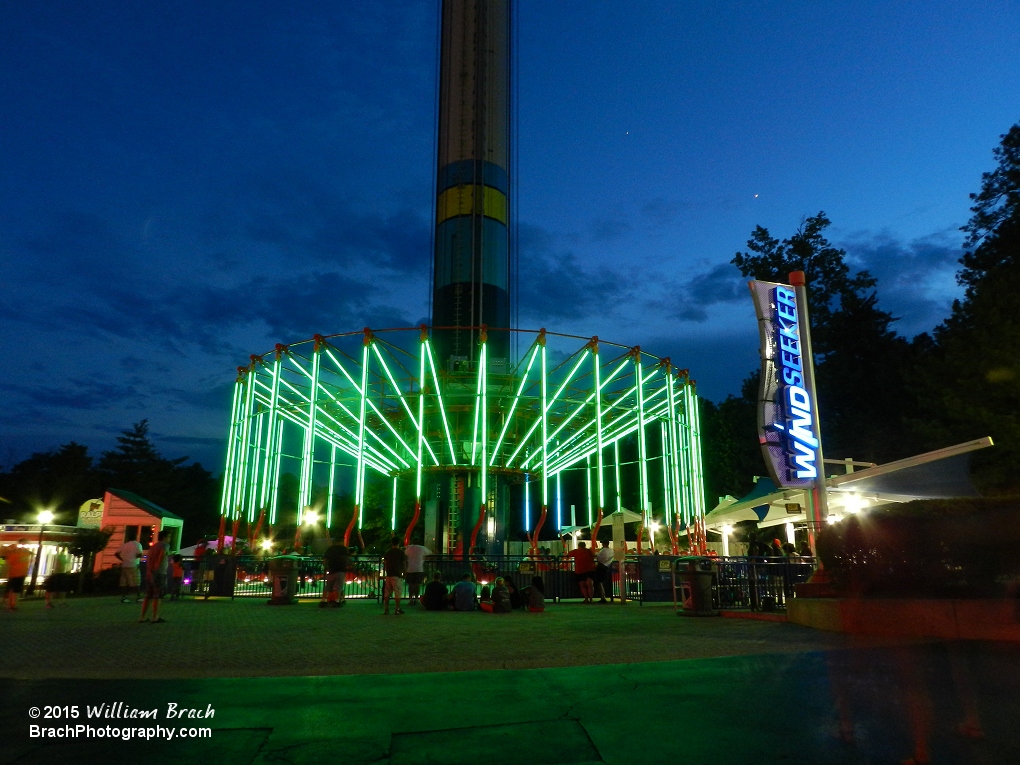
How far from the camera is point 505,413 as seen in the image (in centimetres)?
2570

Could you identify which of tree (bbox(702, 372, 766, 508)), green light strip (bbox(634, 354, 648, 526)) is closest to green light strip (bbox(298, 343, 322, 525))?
green light strip (bbox(634, 354, 648, 526))

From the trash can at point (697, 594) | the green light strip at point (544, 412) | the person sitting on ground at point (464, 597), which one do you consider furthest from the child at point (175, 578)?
the trash can at point (697, 594)

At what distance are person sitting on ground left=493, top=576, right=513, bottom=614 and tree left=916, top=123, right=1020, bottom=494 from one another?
18769 mm

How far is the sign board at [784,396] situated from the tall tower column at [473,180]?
12890 mm

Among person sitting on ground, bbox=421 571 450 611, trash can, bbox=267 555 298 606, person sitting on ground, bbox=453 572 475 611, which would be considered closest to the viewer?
person sitting on ground, bbox=453 572 475 611

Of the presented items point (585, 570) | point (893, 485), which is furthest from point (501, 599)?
point (893, 485)

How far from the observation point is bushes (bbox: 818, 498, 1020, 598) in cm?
1036

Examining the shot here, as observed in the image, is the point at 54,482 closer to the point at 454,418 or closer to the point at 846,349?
the point at 454,418

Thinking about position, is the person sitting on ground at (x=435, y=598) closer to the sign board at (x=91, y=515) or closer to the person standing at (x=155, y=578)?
the person standing at (x=155, y=578)

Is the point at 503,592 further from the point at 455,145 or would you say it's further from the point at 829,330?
the point at 829,330

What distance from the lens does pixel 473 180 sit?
3219cm

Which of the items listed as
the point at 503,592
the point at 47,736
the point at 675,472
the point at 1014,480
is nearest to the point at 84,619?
the point at 503,592

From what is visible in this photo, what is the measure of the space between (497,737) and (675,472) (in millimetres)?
19843

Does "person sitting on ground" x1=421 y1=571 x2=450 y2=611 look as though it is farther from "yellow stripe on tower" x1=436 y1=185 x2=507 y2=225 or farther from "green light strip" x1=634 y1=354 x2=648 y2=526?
"yellow stripe on tower" x1=436 y1=185 x2=507 y2=225
